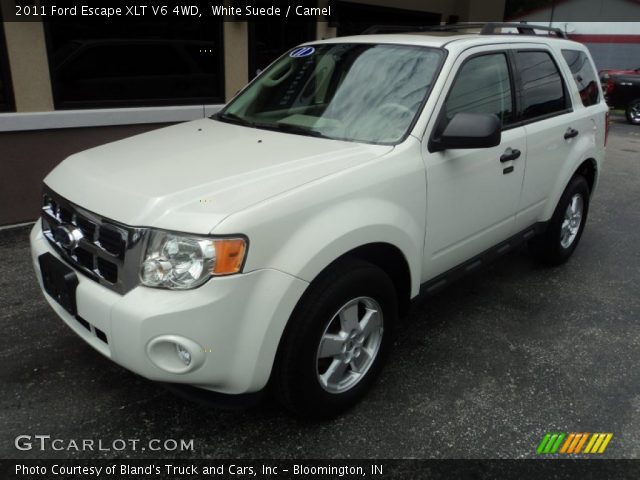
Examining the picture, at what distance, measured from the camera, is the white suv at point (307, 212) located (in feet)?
6.96

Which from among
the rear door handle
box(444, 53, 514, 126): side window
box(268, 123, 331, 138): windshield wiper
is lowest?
the rear door handle

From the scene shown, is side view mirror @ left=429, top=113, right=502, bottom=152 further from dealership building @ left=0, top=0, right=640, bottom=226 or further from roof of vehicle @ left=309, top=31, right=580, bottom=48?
dealership building @ left=0, top=0, right=640, bottom=226

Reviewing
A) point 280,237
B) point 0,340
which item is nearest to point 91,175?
point 280,237

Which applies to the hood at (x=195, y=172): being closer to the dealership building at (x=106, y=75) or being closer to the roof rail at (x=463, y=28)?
the roof rail at (x=463, y=28)

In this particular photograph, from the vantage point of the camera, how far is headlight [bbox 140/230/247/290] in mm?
2078

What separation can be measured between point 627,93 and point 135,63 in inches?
577

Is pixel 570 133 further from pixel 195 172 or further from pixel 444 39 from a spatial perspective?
pixel 195 172

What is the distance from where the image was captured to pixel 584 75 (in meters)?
4.50

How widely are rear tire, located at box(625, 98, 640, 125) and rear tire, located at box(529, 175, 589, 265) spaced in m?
13.0

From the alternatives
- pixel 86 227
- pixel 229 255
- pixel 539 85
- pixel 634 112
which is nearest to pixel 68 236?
pixel 86 227

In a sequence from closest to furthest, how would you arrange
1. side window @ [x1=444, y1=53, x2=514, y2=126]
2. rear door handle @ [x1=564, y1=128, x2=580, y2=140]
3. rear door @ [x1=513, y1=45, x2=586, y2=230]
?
side window @ [x1=444, y1=53, x2=514, y2=126] → rear door @ [x1=513, y1=45, x2=586, y2=230] → rear door handle @ [x1=564, y1=128, x2=580, y2=140]

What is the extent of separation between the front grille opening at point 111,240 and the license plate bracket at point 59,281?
25 cm

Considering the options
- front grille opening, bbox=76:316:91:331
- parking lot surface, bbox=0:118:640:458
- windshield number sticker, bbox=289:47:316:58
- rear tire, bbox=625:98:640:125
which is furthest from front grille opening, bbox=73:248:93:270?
rear tire, bbox=625:98:640:125

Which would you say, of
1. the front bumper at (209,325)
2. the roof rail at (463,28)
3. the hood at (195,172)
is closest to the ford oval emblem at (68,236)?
the hood at (195,172)
